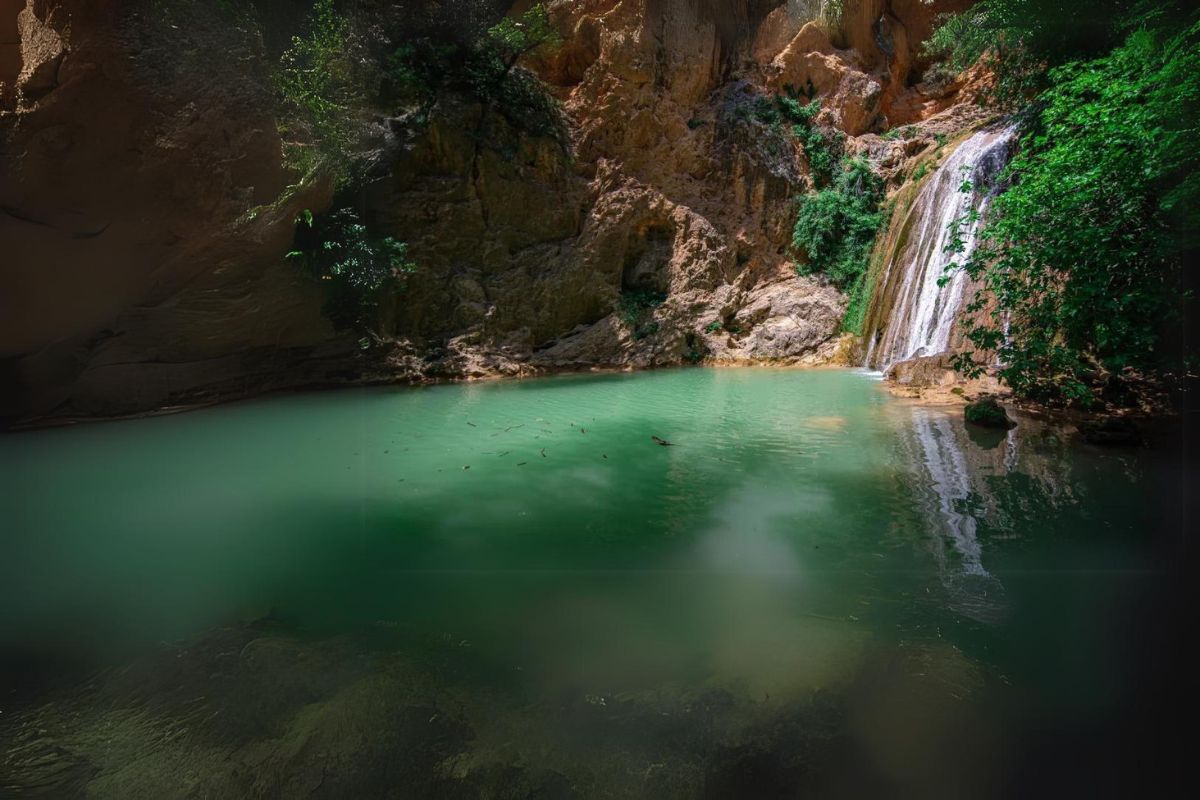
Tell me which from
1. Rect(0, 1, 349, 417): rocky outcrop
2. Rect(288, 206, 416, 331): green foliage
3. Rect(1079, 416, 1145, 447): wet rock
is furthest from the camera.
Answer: Rect(288, 206, 416, 331): green foliage

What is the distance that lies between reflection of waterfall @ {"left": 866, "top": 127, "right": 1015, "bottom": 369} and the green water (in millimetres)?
5346

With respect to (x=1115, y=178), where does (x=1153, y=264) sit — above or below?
below

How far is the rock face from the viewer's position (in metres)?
7.79

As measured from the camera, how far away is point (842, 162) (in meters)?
16.4

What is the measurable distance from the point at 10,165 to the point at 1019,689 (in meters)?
11.6

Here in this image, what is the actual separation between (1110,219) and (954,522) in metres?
3.78

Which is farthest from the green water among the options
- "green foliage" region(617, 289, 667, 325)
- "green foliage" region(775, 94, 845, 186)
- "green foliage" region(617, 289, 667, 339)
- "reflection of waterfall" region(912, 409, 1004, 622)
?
"green foliage" region(775, 94, 845, 186)

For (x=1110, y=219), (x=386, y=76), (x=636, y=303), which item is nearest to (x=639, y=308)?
(x=636, y=303)

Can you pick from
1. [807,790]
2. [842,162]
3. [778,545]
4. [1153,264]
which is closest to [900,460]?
[778,545]

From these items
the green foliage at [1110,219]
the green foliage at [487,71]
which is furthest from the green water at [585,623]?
the green foliage at [487,71]

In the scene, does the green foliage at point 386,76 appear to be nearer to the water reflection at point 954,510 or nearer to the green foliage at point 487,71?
the green foliage at point 487,71

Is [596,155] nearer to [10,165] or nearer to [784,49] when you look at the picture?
[784,49]

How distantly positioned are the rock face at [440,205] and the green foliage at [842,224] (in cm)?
61

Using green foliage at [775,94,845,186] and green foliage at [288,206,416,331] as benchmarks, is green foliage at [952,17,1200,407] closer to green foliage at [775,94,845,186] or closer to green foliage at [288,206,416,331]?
green foliage at [288,206,416,331]
